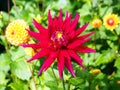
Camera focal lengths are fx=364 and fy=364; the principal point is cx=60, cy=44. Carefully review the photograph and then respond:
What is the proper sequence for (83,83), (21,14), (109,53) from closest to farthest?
1. (83,83)
2. (109,53)
3. (21,14)

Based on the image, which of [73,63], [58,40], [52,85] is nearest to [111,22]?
[73,63]

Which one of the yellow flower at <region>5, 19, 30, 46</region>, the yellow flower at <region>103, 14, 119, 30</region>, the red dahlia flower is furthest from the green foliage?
the red dahlia flower

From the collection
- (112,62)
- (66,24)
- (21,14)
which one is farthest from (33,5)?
(66,24)

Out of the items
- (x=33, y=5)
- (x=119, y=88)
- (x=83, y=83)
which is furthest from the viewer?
(x=33, y=5)

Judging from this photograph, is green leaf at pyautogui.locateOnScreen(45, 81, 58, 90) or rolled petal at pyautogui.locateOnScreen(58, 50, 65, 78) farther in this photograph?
green leaf at pyautogui.locateOnScreen(45, 81, 58, 90)

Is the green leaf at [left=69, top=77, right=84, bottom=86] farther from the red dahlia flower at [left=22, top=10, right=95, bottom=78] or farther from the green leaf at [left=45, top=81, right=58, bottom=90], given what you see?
the red dahlia flower at [left=22, top=10, right=95, bottom=78]

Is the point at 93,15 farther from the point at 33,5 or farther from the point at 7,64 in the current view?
the point at 7,64
